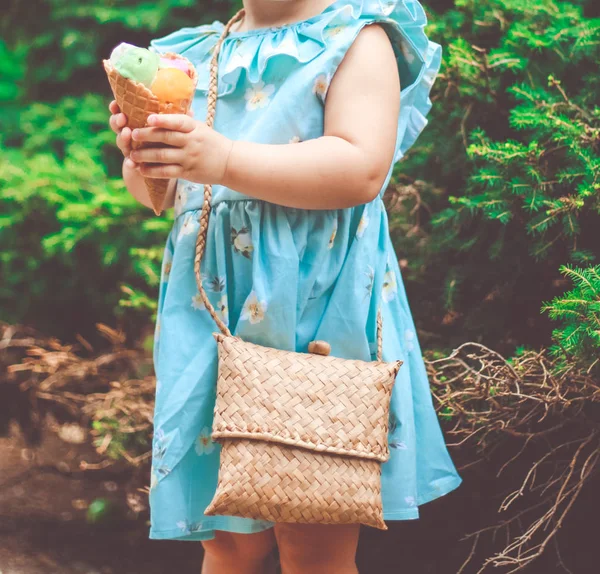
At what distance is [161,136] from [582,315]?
2.53 feet

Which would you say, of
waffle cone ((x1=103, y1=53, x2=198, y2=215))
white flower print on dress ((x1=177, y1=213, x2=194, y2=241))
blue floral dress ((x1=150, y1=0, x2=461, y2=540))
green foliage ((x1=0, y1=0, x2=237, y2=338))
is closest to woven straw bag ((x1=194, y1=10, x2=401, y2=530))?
blue floral dress ((x1=150, y1=0, x2=461, y2=540))

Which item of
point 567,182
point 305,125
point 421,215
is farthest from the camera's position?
point 421,215

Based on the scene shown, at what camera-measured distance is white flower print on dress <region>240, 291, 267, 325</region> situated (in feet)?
3.83

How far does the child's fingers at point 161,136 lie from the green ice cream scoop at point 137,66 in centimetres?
7

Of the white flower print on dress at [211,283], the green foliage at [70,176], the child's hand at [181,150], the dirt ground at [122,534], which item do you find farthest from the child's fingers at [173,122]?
the green foliage at [70,176]

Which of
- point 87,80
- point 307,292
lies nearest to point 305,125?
point 307,292

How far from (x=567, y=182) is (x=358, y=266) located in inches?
22.5

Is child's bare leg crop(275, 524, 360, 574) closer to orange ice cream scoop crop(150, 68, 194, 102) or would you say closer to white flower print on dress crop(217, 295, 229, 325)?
white flower print on dress crop(217, 295, 229, 325)

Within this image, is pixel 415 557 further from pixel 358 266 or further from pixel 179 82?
pixel 179 82

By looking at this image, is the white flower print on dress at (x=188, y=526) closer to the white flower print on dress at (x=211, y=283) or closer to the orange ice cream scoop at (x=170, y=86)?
the white flower print on dress at (x=211, y=283)

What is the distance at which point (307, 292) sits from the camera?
3.94 feet

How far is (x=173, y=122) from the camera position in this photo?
40.1 inches

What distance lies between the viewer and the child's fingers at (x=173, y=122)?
101 centimetres

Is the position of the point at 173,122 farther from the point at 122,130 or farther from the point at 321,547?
the point at 321,547
